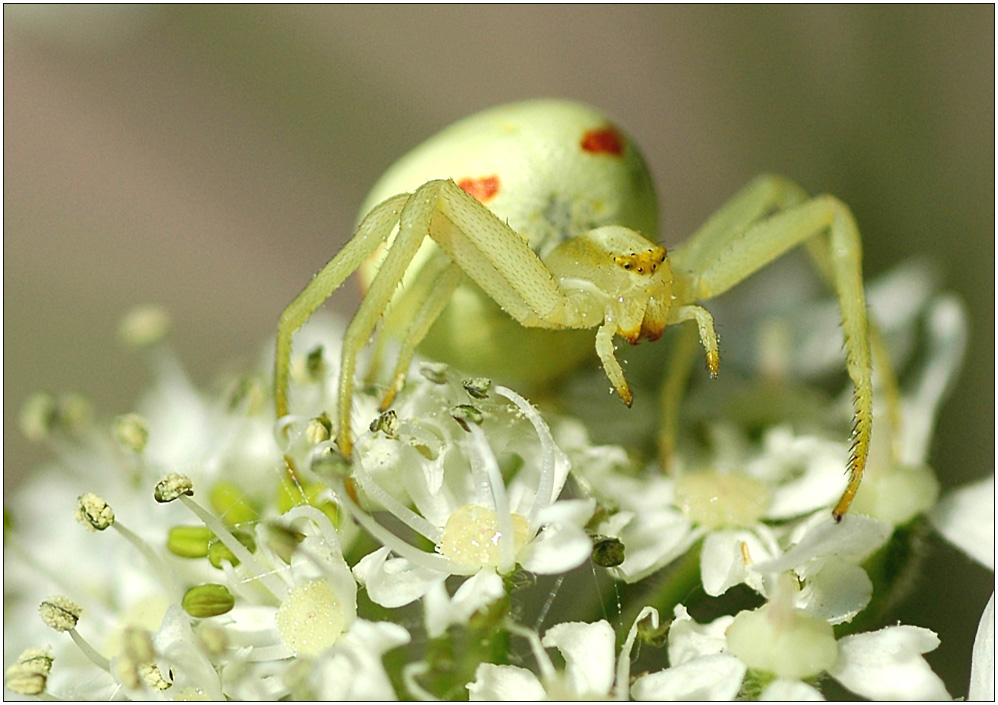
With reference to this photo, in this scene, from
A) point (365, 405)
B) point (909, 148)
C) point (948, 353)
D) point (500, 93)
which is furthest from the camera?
point (500, 93)

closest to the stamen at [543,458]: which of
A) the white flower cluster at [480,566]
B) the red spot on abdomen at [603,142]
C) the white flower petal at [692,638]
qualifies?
the white flower cluster at [480,566]

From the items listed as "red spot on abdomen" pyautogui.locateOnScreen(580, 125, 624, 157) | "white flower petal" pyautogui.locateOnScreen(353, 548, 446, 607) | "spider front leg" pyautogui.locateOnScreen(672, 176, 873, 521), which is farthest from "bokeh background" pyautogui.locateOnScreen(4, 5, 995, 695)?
"white flower petal" pyautogui.locateOnScreen(353, 548, 446, 607)

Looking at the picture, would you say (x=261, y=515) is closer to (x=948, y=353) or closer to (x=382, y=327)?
(x=382, y=327)

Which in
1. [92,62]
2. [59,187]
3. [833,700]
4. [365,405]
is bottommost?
[833,700]

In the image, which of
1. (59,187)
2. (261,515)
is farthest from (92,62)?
(261,515)

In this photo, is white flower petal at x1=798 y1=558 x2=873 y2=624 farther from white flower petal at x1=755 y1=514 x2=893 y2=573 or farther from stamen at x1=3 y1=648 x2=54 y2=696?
stamen at x1=3 y1=648 x2=54 y2=696

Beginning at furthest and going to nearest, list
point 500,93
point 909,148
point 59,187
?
point 500,93, point 59,187, point 909,148

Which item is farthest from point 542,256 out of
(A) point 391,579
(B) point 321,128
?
(B) point 321,128
